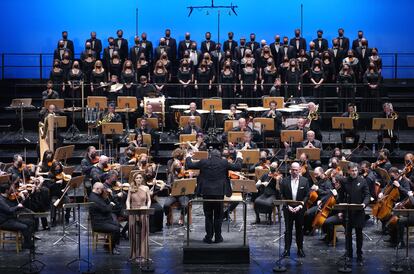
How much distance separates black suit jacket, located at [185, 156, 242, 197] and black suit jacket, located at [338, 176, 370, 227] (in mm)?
1760

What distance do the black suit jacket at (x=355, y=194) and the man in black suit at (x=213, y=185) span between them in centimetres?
170

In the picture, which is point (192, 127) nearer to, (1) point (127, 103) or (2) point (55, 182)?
(1) point (127, 103)

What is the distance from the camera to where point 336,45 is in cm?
2369

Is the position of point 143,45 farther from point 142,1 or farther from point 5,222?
point 5,222

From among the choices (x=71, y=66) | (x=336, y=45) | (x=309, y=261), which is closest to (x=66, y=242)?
(x=309, y=261)

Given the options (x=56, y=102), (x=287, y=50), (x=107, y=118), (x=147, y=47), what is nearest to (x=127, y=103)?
(x=107, y=118)

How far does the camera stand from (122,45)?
79.1 ft

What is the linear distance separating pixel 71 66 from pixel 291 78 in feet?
18.4

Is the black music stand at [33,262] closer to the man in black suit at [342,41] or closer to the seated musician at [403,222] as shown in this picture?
the seated musician at [403,222]

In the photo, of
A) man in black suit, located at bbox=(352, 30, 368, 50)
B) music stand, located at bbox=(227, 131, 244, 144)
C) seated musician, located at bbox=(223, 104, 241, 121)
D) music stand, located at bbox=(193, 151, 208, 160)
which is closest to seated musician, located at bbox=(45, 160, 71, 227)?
music stand, located at bbox=(193, 151, 208, 160)

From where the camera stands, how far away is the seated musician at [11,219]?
14.1m

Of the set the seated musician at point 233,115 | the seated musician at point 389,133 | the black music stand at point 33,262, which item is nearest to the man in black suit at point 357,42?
the seated musician at point 389,133

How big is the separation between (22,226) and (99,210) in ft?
4.05

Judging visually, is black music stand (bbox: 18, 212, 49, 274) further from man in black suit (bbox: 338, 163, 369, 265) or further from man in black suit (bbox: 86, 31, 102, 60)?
man in black suit (bbox: 86, 31, 102, 60)
